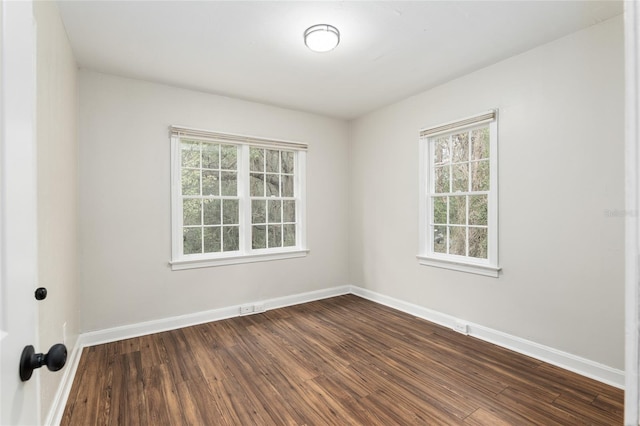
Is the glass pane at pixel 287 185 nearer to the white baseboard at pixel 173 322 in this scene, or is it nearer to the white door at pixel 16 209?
the white baseboard at pixel 173 322

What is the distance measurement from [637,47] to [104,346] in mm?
3956

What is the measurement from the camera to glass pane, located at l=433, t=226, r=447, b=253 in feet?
11.6

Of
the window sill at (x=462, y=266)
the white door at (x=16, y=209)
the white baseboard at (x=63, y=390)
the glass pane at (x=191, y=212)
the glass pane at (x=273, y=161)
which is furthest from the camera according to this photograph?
the glass pane at (x=273, y=161)

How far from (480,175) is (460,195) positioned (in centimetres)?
28

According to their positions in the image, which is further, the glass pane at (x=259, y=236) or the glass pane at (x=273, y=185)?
the glass pane at (x=273, y=185)

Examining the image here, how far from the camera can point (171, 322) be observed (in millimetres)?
3369

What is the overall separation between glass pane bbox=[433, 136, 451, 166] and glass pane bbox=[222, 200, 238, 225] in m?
2.50

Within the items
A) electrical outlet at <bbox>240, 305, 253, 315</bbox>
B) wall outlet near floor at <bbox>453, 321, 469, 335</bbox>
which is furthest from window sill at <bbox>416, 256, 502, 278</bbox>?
electrical outlet at <bbox>240, 305, 253, 315</bbox>

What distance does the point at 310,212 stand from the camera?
4.43 meters

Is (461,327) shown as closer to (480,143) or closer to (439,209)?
(439,209)

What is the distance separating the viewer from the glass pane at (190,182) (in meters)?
3.56

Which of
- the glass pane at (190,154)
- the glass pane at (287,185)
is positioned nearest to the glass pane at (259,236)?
the glass pane at (287,185)

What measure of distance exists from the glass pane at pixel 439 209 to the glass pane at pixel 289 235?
190 cm

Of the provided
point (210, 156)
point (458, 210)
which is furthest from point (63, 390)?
point (458, 210)
